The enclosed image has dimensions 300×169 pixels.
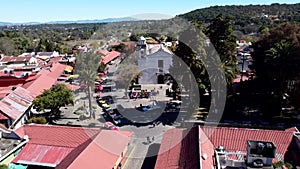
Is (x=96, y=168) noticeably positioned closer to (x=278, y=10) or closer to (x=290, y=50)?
(x=290, y=50)

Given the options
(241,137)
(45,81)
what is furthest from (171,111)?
(45,81)

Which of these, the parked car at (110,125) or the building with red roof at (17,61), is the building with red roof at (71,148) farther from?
the building with red roof at (17,61)

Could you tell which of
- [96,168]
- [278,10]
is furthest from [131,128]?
[278,10]

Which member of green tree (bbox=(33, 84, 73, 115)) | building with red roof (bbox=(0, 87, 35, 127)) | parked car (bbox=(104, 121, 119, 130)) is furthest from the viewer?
green tree (bbox=(33, 84, 73, 115))

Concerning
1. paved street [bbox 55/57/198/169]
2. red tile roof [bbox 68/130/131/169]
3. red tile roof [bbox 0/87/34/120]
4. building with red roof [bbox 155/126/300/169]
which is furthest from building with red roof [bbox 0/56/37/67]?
building with red roof [bbox 155/126/300/169]

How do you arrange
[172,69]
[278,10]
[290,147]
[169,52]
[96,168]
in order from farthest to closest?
[278,10]
[169,52]
[172,69]
[290,147]
[96,168]

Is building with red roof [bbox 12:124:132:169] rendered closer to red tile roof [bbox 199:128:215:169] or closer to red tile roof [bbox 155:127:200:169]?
red tile roof [bbox 155:127:200:169]

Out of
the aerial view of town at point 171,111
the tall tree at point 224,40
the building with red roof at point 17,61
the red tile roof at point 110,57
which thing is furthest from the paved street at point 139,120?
the building with red roof at point 17,61
